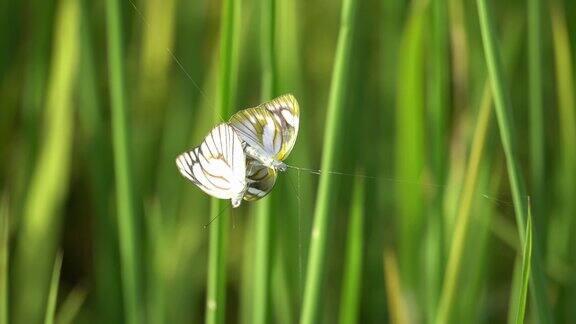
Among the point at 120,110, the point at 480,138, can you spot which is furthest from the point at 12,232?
the point at 480,138

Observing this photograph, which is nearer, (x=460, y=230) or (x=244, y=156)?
(x=244, y=156)

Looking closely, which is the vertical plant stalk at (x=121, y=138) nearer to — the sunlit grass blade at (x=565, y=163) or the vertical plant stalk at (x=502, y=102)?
the vertical plant stalk at (x=502, y=102)

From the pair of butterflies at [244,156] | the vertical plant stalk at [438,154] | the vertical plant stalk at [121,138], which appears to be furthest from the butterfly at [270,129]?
the vertical plant stalk at [438,154]

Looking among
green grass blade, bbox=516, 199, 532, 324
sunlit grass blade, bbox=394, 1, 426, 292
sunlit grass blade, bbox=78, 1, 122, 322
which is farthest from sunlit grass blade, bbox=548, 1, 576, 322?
sunlit grass blade, bbox=78, 1, 122, 322

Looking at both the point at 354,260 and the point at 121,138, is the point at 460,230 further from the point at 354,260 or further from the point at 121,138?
the point at 121,138

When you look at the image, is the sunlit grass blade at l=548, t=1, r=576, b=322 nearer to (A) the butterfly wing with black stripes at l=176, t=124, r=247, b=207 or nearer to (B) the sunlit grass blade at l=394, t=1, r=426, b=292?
(B) the sunlit grass blade at l=394, t=1, r=426, b=292

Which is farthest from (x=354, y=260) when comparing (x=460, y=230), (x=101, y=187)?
(x=101, y=187)

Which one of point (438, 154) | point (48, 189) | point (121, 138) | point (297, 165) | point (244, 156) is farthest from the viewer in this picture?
point (48, 189)

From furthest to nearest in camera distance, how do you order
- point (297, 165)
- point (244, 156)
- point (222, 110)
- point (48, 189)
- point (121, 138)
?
point (48, 189) < point (297, 165) < point (121, 138) < point (222, 110) < point (244, 156)

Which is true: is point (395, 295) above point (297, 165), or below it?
below
